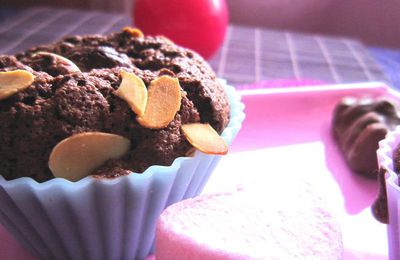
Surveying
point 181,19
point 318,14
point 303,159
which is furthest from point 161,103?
point 318,14

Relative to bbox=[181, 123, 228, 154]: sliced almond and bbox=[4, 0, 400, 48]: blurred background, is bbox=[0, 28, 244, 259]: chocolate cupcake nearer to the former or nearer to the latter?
bbox=[181, 123, 228, 154]: sliced almond

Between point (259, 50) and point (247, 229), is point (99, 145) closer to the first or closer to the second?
point (247, 229)

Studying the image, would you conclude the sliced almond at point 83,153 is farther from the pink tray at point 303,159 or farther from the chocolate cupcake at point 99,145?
the pink tray at point 303,159

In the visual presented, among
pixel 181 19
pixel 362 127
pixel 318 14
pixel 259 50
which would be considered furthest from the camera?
pixel 318 14

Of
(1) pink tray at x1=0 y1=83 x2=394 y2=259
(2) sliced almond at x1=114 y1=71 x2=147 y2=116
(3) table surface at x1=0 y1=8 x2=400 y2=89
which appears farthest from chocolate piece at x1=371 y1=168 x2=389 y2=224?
(3) table surface at x1=0 y1=8 x2=400 y2=89

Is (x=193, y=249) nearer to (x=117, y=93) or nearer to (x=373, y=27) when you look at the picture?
(x=117, y=93)
